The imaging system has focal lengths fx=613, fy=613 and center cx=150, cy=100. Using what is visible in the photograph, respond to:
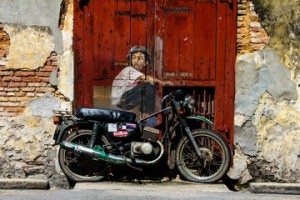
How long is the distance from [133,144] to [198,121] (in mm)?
1077

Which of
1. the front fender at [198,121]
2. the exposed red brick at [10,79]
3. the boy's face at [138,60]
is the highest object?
the boy's face at [138,60]

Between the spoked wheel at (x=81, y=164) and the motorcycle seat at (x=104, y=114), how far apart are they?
9.0 inches

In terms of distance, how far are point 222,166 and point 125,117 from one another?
1.46 metres

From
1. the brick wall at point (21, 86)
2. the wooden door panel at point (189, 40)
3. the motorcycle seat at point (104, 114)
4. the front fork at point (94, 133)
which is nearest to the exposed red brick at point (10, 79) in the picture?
the brick wall at point (21, 86)

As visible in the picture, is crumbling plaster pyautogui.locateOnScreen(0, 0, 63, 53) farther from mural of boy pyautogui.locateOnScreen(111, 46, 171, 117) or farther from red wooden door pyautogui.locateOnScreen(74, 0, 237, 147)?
mural of boy pyautogui.locateOnScreen(111, 46, 171, 117)

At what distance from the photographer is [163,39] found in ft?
27.9

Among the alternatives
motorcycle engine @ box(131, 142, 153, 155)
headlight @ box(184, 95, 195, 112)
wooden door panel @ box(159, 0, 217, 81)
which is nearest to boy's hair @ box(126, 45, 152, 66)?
wooden door panel @ box(159, 0, 217, 81)

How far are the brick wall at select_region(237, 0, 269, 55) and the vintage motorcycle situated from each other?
44.2 inches

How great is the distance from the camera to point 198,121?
8.59m

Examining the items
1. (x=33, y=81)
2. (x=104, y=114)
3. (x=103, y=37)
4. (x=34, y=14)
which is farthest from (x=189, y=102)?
(x=34, y=14)

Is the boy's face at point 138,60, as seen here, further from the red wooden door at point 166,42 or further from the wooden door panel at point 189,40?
the wooden door panel at point 189,40

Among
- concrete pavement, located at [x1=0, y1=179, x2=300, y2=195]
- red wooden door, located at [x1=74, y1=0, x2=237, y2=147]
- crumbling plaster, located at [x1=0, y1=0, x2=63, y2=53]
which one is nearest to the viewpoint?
concrete pavement, located at [x1=0, y1=179, x2=300, y2=195]

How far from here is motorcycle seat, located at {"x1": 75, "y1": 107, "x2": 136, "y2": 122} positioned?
8.05 meters

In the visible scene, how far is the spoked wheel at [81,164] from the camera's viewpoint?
26.7 ft
